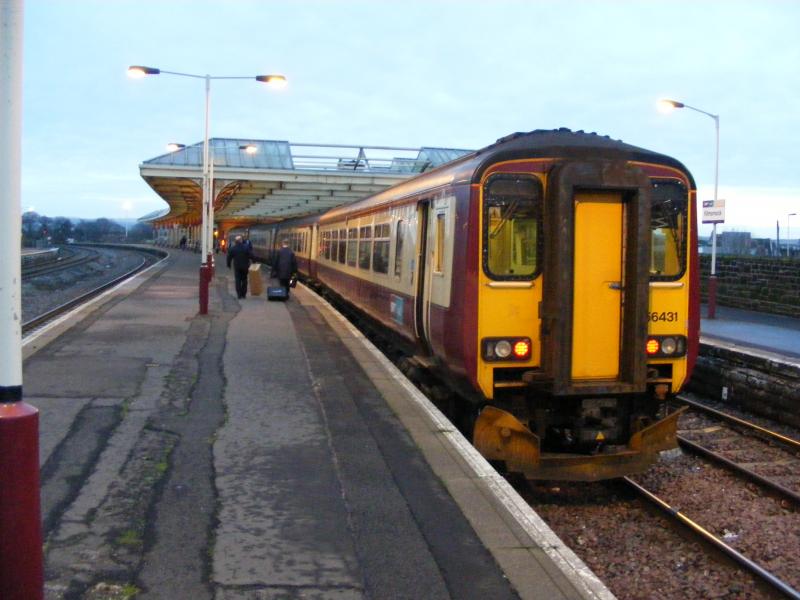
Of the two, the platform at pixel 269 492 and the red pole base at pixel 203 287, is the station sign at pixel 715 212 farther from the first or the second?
the platform at pixel 269 492

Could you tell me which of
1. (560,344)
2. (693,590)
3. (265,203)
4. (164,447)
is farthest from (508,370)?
(265,203)

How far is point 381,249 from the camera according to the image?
1249 cm

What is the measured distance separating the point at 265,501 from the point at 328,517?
533 millimetres

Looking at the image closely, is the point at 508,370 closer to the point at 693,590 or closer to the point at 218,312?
the point at 693,590

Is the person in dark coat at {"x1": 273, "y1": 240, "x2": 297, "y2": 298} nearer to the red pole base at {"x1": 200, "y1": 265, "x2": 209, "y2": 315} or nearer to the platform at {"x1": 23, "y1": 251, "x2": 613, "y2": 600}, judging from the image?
the red pole base at {"x1": 200, "y1": 265, "x2": 209, "y2": 315}

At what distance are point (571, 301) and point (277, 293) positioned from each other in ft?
46.9

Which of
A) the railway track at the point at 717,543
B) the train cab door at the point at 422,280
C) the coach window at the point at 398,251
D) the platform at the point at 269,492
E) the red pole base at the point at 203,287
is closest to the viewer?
the platform at the point at 269,492

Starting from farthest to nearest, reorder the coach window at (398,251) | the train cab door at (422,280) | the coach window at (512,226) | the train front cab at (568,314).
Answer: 1. the coach window at (398,251)
2. the train cab door at (422,280)
3. the coach window at (512,226)
4. the train front cab at (568,314)

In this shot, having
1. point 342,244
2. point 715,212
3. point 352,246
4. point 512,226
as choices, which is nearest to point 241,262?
point 342,244

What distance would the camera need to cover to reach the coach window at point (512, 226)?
23.9 feet

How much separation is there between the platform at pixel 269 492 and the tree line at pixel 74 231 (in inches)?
3429

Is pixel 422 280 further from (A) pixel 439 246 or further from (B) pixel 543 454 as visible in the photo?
(B) pixel 543 454

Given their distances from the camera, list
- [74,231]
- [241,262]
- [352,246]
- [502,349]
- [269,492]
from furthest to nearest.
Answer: [74,231] < [241,262] < [352,246] < [502,349] < [269,492]

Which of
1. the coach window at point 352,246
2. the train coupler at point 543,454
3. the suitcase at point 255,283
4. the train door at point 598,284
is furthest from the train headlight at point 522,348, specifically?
the suitcase at point 255,283
